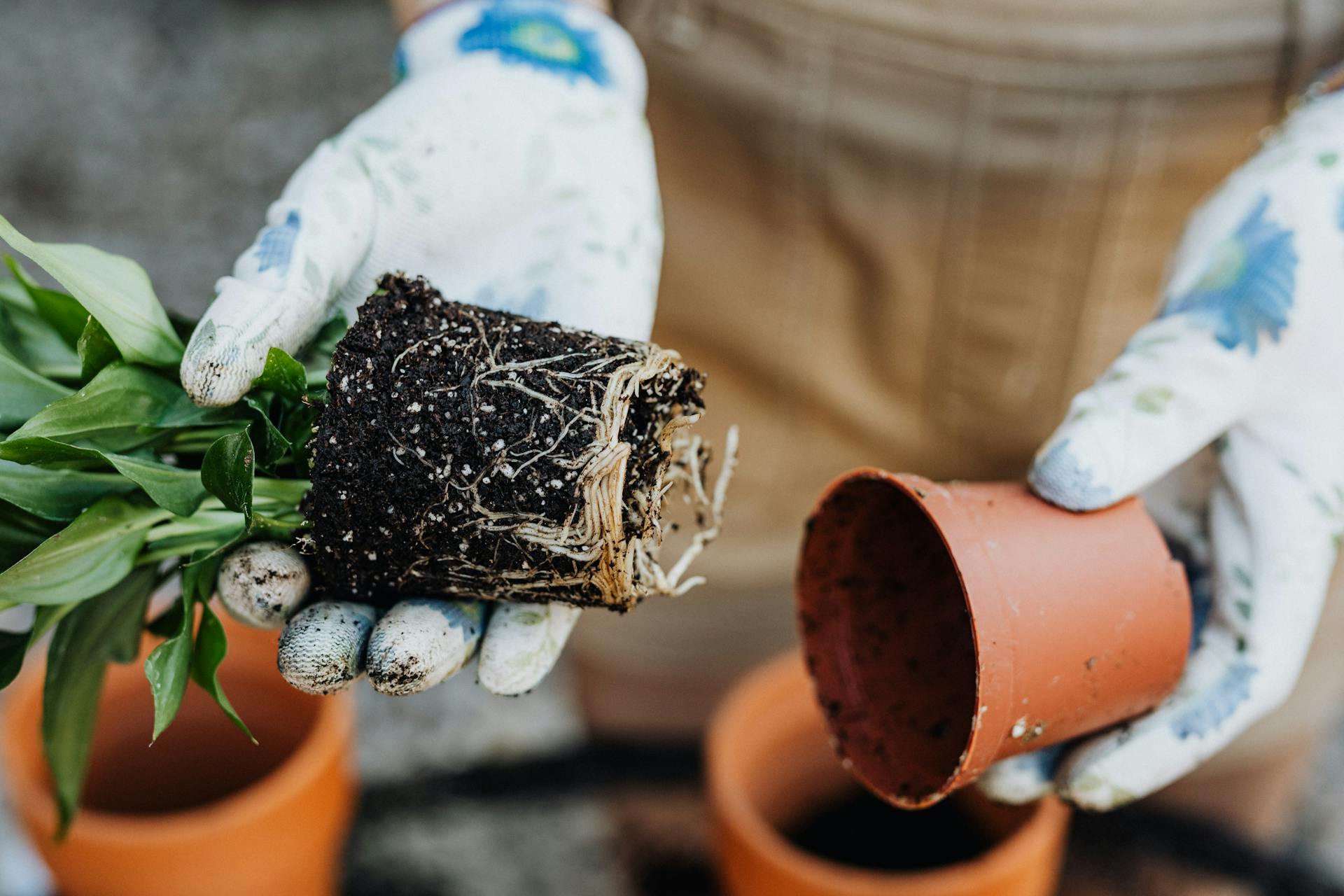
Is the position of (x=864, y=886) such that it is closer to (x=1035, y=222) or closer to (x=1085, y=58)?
(x=1035, y=222)

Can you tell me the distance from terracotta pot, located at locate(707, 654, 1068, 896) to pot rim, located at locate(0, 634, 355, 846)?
0.40 meters

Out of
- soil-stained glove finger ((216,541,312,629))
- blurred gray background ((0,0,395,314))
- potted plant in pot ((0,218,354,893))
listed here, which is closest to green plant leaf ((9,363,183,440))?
potted plant in pot ((0,218,354,893))

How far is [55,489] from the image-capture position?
700mm

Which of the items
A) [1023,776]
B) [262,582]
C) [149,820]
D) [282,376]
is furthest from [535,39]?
[149,820]

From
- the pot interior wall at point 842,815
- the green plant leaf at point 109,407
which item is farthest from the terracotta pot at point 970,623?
the green plant leaf at point 109,407

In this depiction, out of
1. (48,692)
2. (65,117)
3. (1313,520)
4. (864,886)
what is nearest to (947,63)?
(1313,520)

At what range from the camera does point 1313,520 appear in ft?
2.52

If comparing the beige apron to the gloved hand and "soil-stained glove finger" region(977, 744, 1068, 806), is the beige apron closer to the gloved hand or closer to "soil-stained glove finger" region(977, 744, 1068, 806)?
the gloved hand

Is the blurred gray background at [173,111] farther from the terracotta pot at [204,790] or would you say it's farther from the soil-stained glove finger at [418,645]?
the soil-stained glove finger at [418,645]

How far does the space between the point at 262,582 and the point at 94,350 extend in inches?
7.1

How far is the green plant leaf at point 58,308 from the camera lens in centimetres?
74

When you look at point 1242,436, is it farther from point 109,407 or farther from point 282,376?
point 109,407

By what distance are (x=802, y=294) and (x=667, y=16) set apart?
30 cm

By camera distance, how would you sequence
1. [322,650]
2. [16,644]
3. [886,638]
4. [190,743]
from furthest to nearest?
[190,743] → [886,638] → [16,644] → [322,650]
